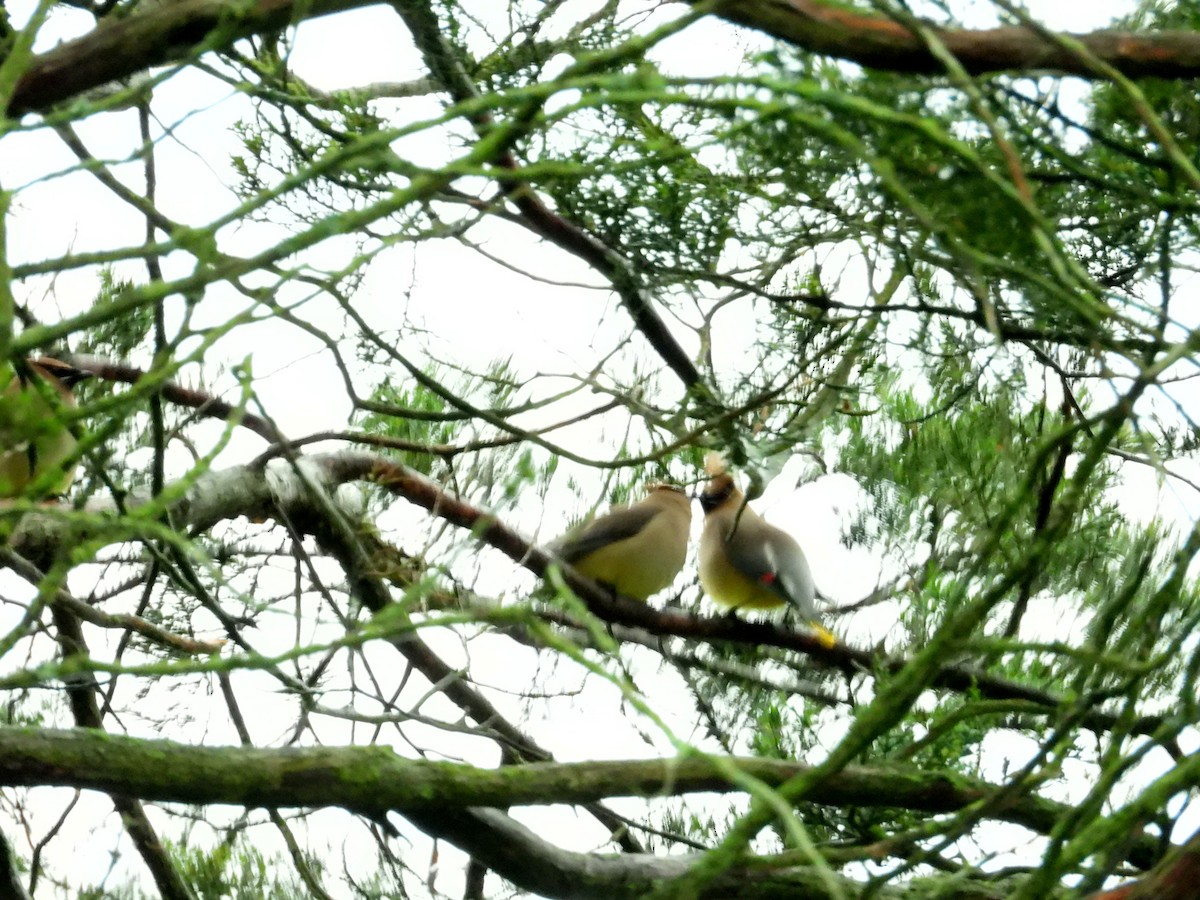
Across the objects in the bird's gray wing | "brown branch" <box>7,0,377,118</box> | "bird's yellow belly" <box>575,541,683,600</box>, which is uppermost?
the bird's gray wing

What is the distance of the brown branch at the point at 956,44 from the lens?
61cm

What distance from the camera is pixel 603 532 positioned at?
190 centimetres

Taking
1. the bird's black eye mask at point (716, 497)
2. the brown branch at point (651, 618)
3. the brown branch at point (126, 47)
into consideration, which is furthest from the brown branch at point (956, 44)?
the bird's black eye mask at point (716, 497)

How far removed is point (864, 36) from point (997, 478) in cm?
94

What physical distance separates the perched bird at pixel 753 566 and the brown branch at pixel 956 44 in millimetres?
1087

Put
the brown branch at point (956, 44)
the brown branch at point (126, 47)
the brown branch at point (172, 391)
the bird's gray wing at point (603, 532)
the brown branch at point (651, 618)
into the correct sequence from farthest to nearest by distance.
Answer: the bird's gray wing at point (603, 532) < the brown branch at point (172, 391) < the brown branch at point (651, 618) < the brown branch at point (126, 47) < the brown branch at point (956, 44)

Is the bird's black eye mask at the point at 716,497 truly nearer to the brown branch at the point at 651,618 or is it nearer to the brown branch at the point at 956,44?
the brown branch at the point at 651,618

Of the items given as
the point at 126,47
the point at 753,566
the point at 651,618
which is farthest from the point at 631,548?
the point at 126,47

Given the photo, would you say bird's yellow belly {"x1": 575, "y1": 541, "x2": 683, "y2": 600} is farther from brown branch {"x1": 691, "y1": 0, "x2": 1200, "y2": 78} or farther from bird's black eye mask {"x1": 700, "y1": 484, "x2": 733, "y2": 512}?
brown branch {"x1": 691, "y1": 0, "x2": 1200, "y2": 78}

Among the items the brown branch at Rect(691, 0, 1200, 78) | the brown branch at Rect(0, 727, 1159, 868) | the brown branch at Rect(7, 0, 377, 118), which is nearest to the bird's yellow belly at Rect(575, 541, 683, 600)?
the brown branch at Rect(0, 727, 1159, 868)

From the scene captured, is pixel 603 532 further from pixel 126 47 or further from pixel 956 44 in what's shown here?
pixel 956 44

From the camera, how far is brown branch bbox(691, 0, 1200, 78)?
605 mm

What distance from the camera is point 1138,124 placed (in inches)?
32.0

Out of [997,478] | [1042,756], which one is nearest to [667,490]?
[997,478]
